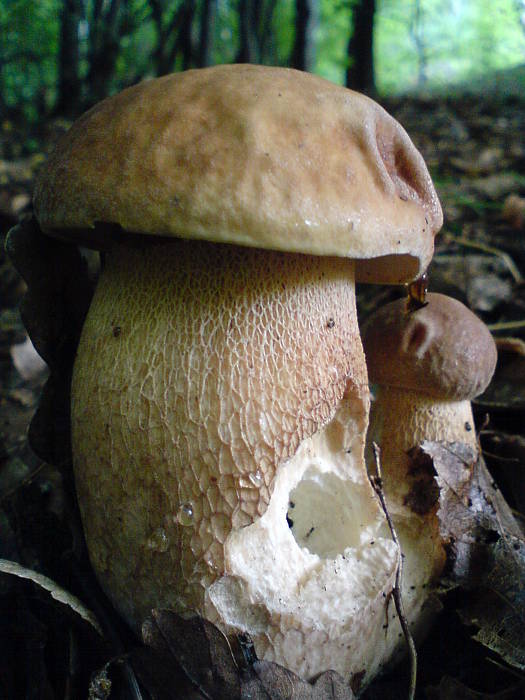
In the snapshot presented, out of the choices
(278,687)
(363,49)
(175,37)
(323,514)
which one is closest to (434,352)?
(323,514)

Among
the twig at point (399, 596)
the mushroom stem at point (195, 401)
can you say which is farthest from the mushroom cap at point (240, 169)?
the twig at point (399, 596)

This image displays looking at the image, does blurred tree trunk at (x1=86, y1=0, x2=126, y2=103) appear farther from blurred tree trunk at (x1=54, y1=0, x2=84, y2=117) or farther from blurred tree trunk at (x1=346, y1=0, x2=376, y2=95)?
blurred tree trunk at (x1=346, y1=0, x2=376, y2=95)

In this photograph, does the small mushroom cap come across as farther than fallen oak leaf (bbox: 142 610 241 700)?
Yes

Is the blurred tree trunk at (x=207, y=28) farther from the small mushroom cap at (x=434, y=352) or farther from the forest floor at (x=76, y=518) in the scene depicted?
the small mushroom cap at (x=434, y=352)

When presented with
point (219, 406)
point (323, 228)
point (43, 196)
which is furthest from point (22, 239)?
point (323, 228)

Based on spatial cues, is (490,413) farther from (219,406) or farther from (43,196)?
(43,196)

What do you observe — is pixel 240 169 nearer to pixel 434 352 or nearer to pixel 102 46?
pixel 434 352

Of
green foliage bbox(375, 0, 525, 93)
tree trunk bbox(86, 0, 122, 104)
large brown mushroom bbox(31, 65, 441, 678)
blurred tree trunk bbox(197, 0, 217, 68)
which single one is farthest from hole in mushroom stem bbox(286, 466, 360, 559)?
green foliage bbox(375, 0, 525, 93)
